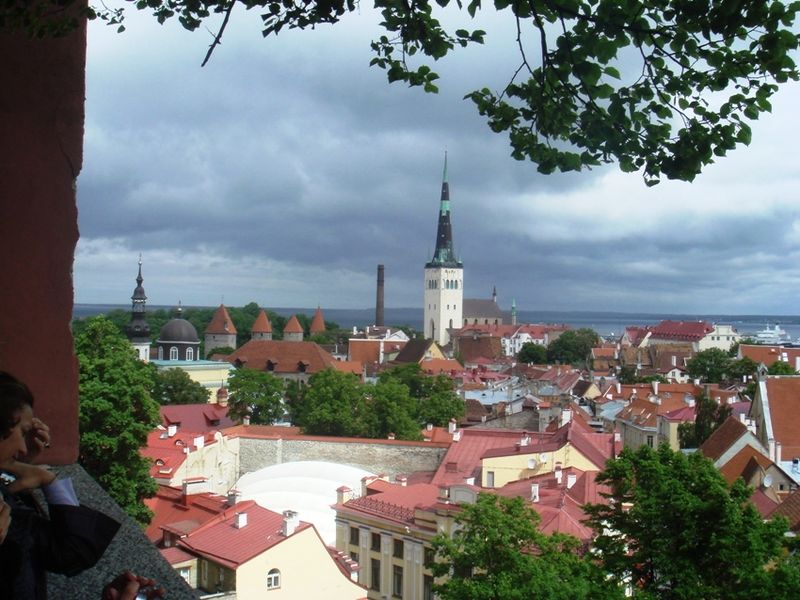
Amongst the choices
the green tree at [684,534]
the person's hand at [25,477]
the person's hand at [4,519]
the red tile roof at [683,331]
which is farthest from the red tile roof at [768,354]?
the person's hand at [4,519]

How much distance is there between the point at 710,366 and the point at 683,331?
43181mm

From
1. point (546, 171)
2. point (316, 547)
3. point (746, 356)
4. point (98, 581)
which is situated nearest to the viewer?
point (98, 581)

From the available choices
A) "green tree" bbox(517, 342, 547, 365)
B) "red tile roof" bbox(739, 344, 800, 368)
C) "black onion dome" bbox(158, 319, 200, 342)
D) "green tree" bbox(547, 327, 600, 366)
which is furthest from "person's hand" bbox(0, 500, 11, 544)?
"green tree" bbox(547, 327, 600, 366)

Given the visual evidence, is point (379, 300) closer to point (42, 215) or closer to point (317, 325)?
point (317, 325)

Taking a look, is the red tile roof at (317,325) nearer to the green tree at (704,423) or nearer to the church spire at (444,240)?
the church spire at (444,240)

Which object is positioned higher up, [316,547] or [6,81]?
[6,81]

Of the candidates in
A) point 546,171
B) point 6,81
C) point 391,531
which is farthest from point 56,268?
point 391,531

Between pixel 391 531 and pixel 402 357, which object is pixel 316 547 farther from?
pixel 402 357

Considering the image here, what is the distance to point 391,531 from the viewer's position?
768 inches

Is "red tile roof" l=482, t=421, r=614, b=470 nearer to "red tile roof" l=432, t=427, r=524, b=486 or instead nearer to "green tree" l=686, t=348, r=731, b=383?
"red tile roof" l=432, t=427, r=524, b=486

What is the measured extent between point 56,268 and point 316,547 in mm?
11642

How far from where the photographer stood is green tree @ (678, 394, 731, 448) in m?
32.7

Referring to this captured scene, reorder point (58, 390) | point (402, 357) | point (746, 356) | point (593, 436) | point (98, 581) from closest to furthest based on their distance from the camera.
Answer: point (98, 581), point (58, 390), point (593, 436), point (746, 356), point (402, 357)

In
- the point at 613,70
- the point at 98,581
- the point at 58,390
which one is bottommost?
the point at 98,581
